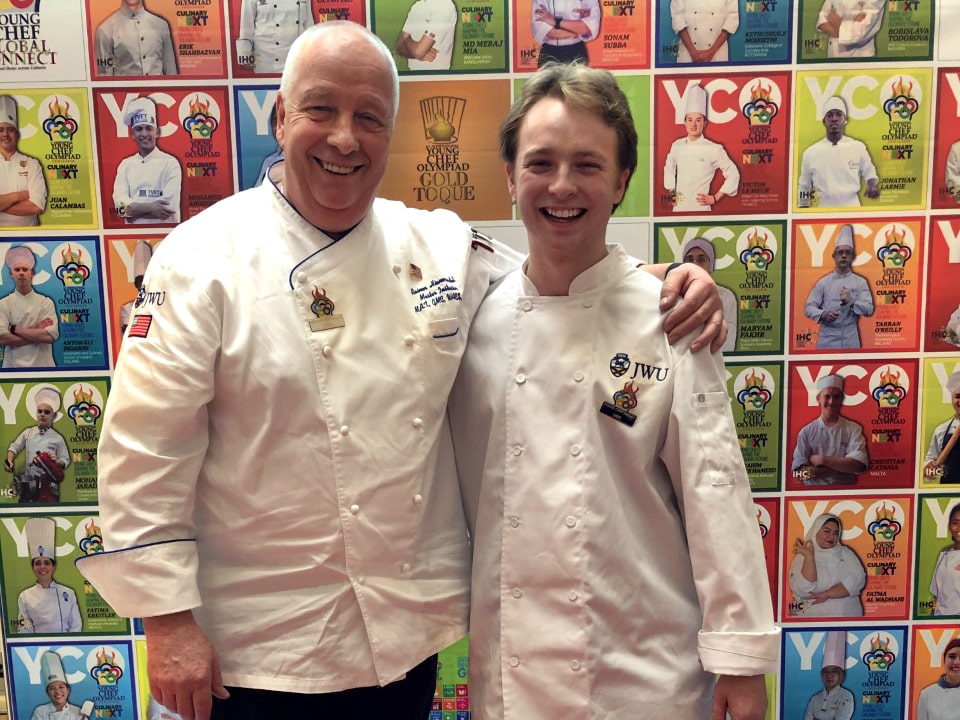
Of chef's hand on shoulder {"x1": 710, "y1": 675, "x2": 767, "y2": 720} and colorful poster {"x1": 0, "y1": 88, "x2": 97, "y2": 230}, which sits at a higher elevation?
colorful poster {"x1": 0, "y1": 88, "x2": 97, "y2": 230}

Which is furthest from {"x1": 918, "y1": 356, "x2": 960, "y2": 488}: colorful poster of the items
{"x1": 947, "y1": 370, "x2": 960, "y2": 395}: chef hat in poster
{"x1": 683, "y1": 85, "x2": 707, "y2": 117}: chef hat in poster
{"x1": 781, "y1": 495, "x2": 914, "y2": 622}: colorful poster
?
{"x1": 683, "y1": 85, "x2": 707, "y2": 117}: chef hat in poster

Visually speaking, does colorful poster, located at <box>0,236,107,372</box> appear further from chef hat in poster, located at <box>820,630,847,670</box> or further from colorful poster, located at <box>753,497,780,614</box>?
chef hat in poster, located at <box>820,630,847,670</box>

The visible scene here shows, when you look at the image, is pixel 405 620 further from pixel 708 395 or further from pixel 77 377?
pixel 77 377

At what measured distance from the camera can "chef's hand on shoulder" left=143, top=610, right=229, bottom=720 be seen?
53.9 inches

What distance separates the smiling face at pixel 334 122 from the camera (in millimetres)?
1444

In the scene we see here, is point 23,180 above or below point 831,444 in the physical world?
above

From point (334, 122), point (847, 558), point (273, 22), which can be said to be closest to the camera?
point (334, 122)

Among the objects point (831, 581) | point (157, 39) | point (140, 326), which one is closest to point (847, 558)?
point (831, 581)

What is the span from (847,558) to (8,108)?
2.67 meters

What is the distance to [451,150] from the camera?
7.30 ft

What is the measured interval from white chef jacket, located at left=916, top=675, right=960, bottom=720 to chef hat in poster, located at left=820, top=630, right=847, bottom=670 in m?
0.29

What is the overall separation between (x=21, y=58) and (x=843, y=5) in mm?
2204

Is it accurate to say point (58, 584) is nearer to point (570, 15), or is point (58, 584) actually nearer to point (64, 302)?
point (64, 302)

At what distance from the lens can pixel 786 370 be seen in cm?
229
